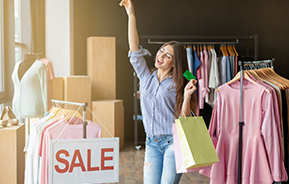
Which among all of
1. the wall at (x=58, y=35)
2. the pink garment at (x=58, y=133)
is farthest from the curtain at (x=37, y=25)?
the pink garment at (x=58, y=133)

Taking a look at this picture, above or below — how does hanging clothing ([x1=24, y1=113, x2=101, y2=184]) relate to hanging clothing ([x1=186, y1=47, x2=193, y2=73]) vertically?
below

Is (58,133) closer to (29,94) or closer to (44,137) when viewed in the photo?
(44,137)

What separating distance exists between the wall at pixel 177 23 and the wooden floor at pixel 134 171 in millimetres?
1128

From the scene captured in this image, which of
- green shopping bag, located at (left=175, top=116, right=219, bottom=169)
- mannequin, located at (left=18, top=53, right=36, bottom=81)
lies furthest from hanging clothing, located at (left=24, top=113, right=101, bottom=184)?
mannequin, located at (left=18, top=53, right=36, bottom=81)

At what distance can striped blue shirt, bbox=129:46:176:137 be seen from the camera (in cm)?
197

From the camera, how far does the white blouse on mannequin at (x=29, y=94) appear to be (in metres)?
3.23

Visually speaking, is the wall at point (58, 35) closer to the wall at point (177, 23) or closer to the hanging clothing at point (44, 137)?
the wall at point (177, 23)

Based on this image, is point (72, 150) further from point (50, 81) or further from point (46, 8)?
point (46, 8)

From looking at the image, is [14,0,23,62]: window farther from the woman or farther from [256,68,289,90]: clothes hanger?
[256,68,289,90]: clothes hanger

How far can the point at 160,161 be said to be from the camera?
1.97m

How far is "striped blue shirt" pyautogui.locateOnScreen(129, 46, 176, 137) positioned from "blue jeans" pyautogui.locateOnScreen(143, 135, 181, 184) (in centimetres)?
5

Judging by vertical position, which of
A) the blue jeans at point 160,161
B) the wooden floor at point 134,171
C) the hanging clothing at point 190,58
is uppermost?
the hanging clothing at point 190,58

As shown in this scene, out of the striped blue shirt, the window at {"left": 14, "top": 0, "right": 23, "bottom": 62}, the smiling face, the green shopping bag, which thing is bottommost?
the green shopping bag

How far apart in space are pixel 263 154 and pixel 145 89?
46.5 inches
